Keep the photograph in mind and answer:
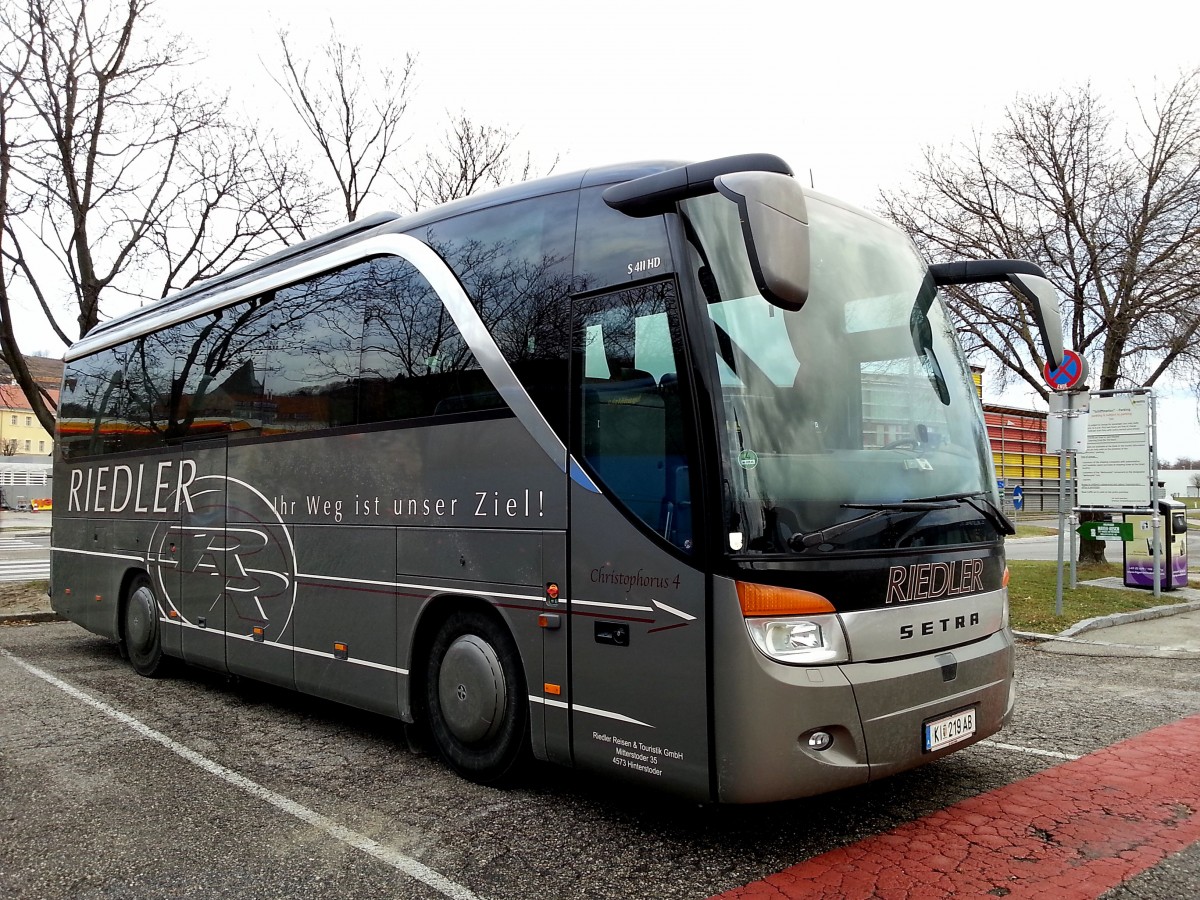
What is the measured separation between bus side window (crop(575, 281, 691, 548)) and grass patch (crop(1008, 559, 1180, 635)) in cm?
765

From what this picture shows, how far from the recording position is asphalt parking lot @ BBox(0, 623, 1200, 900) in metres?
3.97

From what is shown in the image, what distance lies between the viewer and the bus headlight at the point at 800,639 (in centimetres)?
396

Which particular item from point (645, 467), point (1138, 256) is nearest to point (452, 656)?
point (645, 467)

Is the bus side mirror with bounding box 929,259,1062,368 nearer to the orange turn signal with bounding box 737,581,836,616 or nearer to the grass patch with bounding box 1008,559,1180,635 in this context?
the orange turn signal with bounding box 737,581,836,616

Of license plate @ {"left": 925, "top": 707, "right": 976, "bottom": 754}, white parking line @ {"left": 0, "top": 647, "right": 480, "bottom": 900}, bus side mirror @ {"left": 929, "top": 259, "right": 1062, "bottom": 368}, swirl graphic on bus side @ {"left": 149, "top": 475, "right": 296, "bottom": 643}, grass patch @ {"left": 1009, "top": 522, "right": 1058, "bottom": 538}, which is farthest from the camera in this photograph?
grass patch @ {"left": 1009, "top": 522, "right": 1058, "bottom": 538}

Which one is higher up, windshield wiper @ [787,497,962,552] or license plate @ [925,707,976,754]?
windshield wiper @ [787,497,962,552]

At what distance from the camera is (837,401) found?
4359mm

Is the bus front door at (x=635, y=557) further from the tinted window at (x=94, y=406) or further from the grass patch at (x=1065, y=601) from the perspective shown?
the grass patch at (x=1065, y=601)

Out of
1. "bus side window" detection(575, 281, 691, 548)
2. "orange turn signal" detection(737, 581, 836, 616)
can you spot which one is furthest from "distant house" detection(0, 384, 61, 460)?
"orange turn signal" detection(737, 581, 836, 616)

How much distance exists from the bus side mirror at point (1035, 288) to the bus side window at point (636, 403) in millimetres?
2050

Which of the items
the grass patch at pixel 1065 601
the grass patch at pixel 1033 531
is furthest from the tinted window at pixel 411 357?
the grass patch at pixel 1033 531

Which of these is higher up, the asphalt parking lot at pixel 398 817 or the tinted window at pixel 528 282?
the tinted window at pixel 528 282

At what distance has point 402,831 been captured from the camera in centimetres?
457

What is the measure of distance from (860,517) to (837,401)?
56cm
